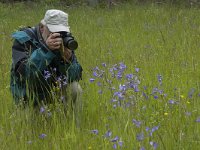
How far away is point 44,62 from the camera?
296 centimetres

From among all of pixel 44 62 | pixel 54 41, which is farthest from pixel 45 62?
pixel 54 41

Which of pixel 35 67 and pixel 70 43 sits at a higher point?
pixel 70 43

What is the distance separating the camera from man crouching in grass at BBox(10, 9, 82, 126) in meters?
2.92

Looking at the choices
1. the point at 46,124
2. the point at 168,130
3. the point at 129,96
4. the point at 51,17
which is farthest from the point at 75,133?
the point at 51,17

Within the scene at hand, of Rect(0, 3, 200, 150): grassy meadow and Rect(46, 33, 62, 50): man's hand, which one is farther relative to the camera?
Rect(46, 33, 62, 50): man's hand

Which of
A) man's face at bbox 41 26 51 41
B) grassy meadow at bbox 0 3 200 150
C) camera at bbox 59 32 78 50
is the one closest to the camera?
grassy meadow at bbox 0 3 200 150

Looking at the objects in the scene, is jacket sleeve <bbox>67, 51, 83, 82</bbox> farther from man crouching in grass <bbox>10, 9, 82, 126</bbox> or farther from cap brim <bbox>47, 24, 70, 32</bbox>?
cap brim <bbox>47, 24, 70, 32</bbox>

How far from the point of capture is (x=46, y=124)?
110 inches

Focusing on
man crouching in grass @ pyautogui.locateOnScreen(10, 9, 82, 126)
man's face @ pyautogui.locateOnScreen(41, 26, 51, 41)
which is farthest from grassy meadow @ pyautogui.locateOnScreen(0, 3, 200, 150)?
man's face @ pyautogui.locateOnScreen(41, 26, 51, 41)

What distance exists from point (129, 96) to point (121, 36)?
4018 mm

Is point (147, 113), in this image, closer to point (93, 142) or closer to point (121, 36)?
point (93, 142)

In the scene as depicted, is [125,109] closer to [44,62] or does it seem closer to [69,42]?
[69,42]

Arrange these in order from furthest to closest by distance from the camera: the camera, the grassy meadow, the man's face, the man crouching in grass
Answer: the man's face → the man crouching in grass → the camera → the grassy meadow

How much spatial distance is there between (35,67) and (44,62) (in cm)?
7
